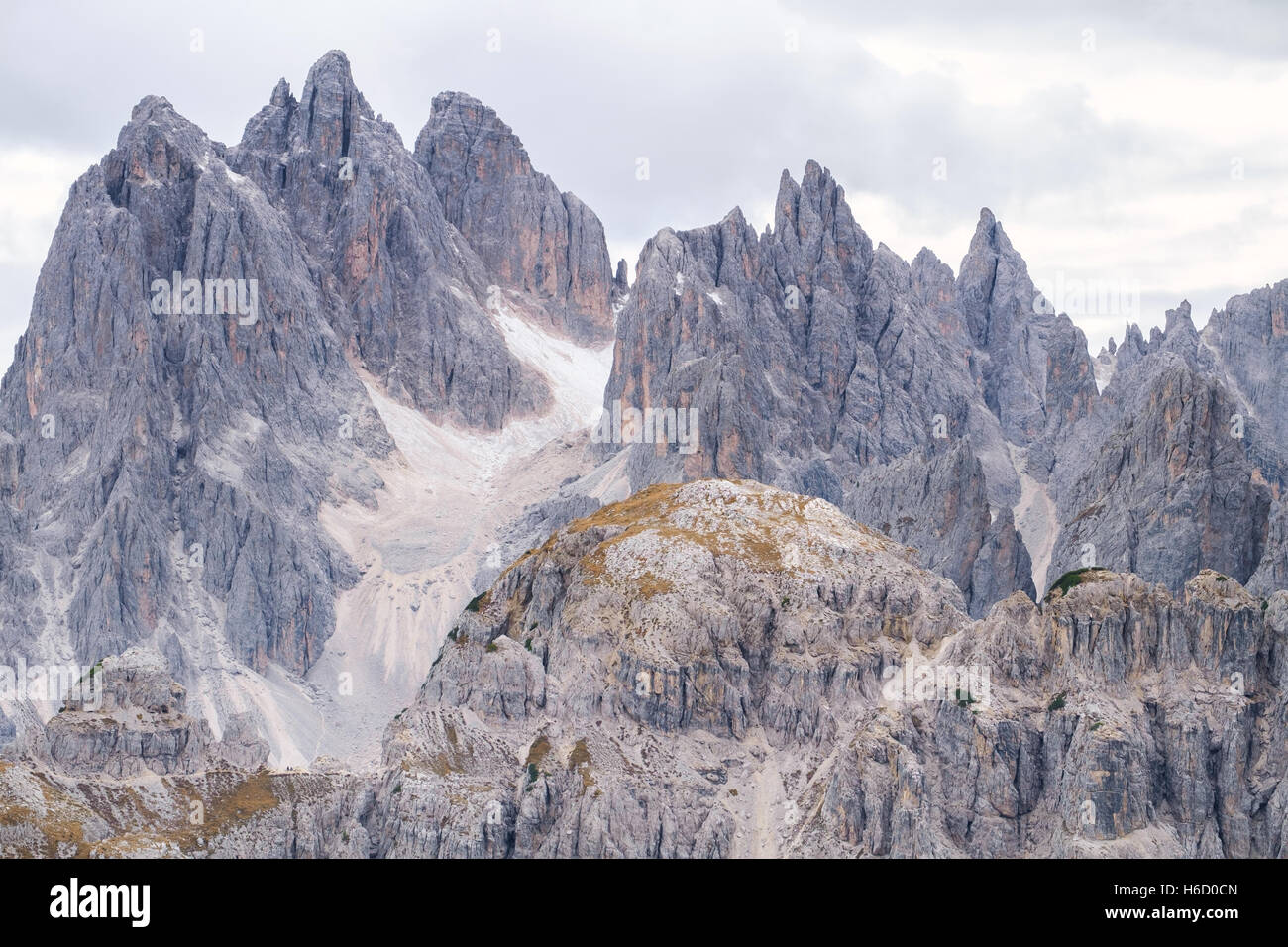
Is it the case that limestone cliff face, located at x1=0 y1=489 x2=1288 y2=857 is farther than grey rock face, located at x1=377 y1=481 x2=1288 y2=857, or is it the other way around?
limestone cliff face, located at x1=0 y1=489 x2=1288 y2=857

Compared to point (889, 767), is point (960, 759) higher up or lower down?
higher up

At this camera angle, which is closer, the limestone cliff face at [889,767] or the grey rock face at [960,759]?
the grey rock face at [960,759]

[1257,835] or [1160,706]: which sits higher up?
[1160,706]

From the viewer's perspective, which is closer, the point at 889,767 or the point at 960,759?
the point at 889,767
